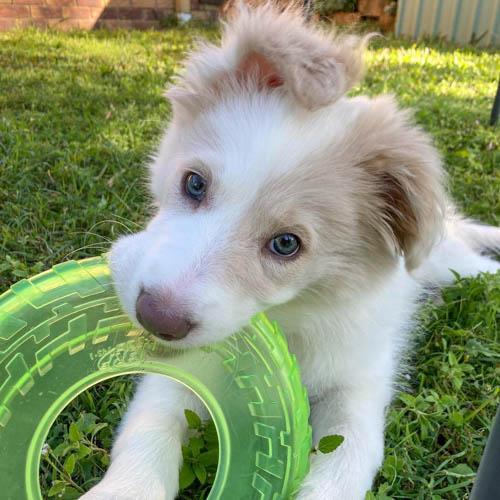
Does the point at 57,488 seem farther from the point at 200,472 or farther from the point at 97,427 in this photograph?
the point at 200,472

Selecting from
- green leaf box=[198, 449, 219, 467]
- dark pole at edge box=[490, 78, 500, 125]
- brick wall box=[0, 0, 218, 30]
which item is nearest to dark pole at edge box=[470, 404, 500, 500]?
green leaf box=[198, 449, 219, 467]

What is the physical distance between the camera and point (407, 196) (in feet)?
6.32

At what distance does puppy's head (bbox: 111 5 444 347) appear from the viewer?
1.62 metres

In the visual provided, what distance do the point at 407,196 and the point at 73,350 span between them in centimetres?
126

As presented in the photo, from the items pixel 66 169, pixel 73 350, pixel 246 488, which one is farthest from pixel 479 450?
pixel 66 169

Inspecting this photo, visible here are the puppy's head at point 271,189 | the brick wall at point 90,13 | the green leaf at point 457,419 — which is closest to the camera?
the puppy's head at point 271,189

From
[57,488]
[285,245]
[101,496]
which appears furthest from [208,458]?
[285,245]

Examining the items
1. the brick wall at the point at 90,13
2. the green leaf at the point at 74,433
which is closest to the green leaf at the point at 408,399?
the green leaf at the point at 74,433

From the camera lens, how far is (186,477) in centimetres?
184

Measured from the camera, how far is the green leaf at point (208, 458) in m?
1.87

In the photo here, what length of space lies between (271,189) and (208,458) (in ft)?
3.11

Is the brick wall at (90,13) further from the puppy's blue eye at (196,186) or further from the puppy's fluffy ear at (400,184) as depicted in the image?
the puppy's fluffy ear at (400,184)

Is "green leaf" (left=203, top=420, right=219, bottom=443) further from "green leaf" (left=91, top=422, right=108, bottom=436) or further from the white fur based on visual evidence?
"green leaf" (left=91, top=422, right=108, bottom=436)

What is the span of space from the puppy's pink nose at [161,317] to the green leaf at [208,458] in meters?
0.58
